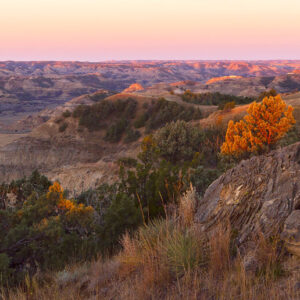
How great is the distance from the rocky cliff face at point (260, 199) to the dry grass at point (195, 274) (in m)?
0.21

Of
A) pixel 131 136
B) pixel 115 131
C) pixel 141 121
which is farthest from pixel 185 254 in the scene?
pixel 141 121

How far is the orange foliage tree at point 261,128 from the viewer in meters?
14.6

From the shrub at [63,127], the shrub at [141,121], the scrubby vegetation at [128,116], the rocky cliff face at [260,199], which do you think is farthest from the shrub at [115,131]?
the rocky cliff face at [260,199]

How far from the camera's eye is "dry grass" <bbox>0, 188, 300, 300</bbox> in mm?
2646

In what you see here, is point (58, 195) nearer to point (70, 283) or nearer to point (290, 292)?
point (70, 283)

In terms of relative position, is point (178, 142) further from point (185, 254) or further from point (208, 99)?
point (208, 99)

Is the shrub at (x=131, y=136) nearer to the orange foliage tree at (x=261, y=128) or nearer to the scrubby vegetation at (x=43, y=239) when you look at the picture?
the orange foliage tree at (x=261, y=128)

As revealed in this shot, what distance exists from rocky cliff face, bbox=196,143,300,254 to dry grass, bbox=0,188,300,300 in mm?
206

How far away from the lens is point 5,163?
30.6 meters

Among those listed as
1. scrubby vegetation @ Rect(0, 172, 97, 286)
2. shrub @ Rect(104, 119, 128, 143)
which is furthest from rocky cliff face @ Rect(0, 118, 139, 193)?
scrubby vegetation @ Rect(0, 172, 97, 286)

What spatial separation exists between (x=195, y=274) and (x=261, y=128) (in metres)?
13.7

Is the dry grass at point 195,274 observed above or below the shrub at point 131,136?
above

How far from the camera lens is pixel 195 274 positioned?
2779 millimetres

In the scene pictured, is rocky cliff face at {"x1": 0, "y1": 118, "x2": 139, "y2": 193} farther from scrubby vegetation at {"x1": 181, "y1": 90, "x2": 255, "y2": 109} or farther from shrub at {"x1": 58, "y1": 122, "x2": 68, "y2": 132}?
scrubby vegetation at {"x1": 181, "y1": 90, "x2": 255, "y2": 109}
